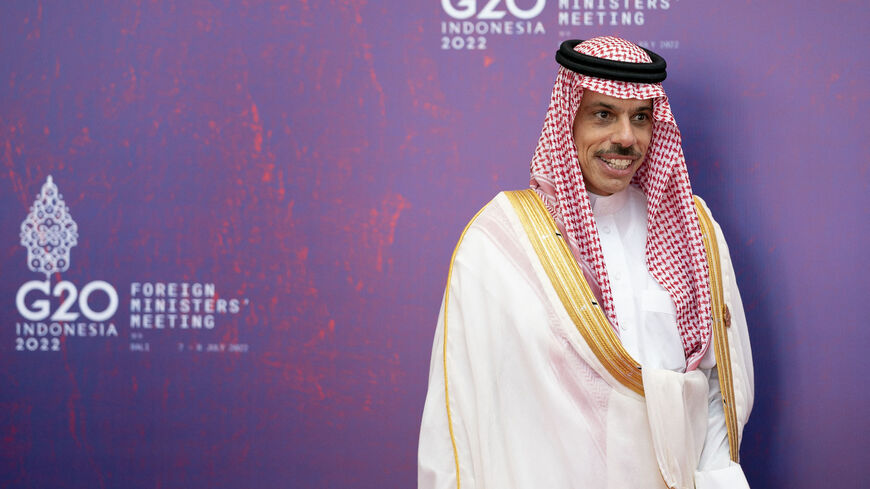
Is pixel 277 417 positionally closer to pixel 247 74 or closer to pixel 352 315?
pixel 352 315

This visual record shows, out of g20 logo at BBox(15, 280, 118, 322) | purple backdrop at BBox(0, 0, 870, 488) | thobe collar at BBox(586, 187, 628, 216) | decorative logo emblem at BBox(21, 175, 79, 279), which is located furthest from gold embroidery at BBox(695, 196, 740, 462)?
decorative logo emblem at BBox(21, 175, 79, 279)

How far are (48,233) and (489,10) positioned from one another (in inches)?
53.6

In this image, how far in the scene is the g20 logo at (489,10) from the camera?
2.32 metres

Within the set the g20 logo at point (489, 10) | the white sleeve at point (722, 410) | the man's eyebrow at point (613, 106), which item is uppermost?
the g20 logo at point (489, 10)

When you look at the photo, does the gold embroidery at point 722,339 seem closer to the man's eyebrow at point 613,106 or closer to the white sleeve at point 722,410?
the white sleeve at point 722,410

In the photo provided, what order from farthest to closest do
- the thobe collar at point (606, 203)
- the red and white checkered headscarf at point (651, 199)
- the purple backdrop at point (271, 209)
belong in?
the purple backdrop at point (271, 209) → the thobe collar at point (606, 203) → the red and white checkered headscarf at point (651, 199)

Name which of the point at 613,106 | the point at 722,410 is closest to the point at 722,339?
the point at 722,410

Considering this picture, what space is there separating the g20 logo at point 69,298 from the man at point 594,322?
1039 mm

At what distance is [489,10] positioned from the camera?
2.33m

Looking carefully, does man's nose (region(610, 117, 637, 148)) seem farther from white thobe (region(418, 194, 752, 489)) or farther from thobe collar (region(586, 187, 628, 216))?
white thobe (region(418, 194, 752, 489))

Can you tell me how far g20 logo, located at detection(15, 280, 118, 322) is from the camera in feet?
7.79

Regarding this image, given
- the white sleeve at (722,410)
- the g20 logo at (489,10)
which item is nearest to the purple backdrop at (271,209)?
the g20 logo at (489,10)

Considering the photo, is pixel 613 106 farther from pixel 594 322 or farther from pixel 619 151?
pixel 594 322

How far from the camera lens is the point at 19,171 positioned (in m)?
2.38
